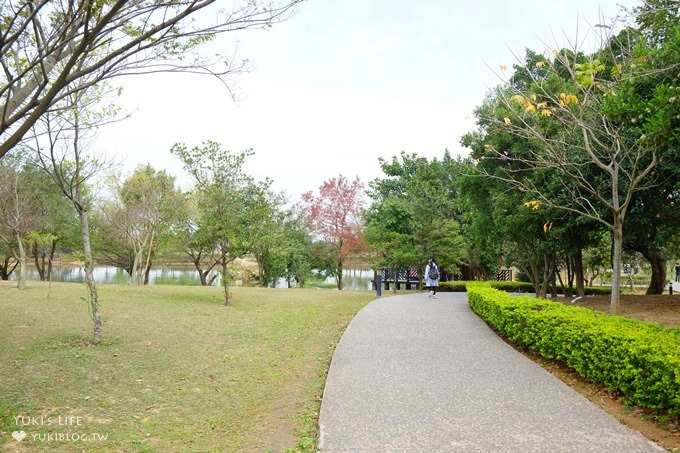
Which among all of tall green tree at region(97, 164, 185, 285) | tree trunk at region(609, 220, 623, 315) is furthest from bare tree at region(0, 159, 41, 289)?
tree trunk at region(609, 220, 623, 315)

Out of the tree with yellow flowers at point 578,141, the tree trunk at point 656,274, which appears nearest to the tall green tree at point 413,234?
the tree with yellow flowers at point 578,141

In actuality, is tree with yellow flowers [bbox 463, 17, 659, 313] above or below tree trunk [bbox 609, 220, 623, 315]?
above

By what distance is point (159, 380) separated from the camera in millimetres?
5590

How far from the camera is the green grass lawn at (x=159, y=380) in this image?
3.93 m

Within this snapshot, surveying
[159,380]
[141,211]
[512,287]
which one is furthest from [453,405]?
[141,211]

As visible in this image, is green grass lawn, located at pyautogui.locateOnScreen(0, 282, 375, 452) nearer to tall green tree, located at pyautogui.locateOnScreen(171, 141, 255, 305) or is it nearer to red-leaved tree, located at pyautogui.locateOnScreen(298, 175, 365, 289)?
tall green tree, located at pyautogui.locateOnScreen(171, 141, 255, 305)

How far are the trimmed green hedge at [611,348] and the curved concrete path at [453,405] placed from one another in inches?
14.5

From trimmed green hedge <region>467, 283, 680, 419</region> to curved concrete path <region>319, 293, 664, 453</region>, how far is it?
14.5 inches

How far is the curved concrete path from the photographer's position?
370 centimetres

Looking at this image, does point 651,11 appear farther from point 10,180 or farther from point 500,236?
point 10,180

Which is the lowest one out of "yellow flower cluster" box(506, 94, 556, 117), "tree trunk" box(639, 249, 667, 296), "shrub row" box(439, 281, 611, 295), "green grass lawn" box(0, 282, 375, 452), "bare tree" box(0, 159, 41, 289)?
"green grass lawn" box(0, 282, 375, 452)

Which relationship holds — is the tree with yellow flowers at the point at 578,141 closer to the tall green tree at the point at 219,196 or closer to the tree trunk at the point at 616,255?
the tree trunk at the point at 616,255

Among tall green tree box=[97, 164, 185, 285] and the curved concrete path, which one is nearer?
the curved concrete path

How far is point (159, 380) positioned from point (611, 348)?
5248 mm
